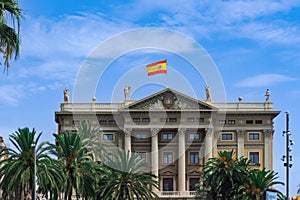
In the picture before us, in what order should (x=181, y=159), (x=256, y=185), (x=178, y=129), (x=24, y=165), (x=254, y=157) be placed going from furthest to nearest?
(x=254, y=157)
(x=178, y=129)
(x=181, y=159)
(x=256, y=185)
(x=24, y=165)

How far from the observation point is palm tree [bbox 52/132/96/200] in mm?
65250

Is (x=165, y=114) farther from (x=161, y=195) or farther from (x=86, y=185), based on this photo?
(x=86, y=185)

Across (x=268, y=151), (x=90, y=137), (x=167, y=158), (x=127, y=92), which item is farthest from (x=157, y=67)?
(x=268, y=151)

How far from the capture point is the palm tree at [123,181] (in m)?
70.9

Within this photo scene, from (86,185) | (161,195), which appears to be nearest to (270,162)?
(161,195)

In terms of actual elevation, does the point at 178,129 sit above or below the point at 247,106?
below

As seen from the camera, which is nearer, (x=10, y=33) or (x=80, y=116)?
(x=10, y=33)

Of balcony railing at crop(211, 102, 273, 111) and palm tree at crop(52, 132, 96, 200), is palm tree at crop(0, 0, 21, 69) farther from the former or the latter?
balcony railing at crop(211, 102, 273, 111)

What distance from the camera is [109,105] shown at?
4540 inches

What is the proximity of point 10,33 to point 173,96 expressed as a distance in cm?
9544

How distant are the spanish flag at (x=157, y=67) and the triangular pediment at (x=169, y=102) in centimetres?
1147

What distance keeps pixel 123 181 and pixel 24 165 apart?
16254 millimetres

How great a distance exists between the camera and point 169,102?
114 metres

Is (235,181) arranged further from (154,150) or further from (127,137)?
(127,137)
